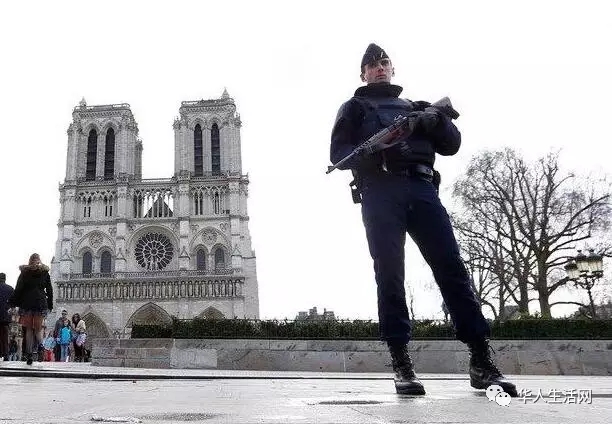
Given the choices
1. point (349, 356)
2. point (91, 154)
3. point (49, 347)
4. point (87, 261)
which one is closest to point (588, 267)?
point (349, 356)

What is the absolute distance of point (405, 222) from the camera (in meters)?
3.54

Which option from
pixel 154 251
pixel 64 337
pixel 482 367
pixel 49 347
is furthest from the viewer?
pixel 154 251

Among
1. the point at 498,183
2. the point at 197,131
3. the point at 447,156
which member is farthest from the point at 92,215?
the point at 447,156

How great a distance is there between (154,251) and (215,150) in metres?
10.5

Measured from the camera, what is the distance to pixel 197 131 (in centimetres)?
5522

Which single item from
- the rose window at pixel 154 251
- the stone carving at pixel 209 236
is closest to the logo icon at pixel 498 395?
the stone carving at pixel 209 236

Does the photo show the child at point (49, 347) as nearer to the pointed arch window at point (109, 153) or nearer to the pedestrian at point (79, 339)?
the pedestrian at point (79, 339)

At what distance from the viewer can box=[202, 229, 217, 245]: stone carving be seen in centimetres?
5178

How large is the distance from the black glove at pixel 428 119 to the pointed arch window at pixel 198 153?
51.6 metres

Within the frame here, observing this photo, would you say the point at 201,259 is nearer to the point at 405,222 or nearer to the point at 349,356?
the point at 349,356

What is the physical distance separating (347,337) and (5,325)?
684 centimetres

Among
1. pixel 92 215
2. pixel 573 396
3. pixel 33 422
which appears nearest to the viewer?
pixel 33 422

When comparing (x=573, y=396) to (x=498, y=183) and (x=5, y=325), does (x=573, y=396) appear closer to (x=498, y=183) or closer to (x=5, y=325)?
(x=5, y=325)

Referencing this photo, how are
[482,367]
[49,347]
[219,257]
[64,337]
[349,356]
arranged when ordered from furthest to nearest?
[219,257] → [49,347] → [64,337] → [349,356] → [482,367]
